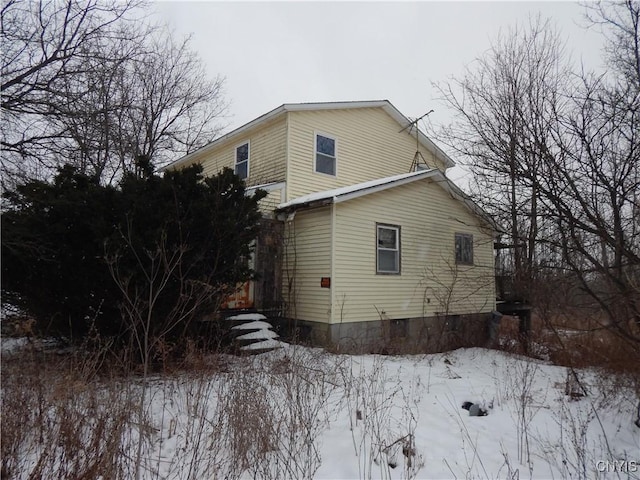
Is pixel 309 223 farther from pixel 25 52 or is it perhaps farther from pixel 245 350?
pixel 25 52

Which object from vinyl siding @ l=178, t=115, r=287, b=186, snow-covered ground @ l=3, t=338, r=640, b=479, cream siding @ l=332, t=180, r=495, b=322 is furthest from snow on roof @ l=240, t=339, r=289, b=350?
vinyl siding @ l=178, t=115, r=287, b=186

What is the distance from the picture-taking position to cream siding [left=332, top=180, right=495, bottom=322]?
1004cm

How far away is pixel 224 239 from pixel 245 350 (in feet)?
8.64

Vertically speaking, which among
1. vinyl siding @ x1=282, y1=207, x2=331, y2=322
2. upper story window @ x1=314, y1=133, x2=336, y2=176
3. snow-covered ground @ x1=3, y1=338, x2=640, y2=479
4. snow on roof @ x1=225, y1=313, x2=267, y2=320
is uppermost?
upper story window @ x1=314, y1=133, x2=336, y2=176

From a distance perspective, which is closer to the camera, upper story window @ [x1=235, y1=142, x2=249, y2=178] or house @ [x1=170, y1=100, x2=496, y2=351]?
house @ [x1=170, y1=100, x2=496, y2=351]

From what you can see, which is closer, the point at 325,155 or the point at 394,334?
the point at 394,334

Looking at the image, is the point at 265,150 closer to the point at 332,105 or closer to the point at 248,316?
the point at 332,105

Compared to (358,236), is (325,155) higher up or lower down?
higher up

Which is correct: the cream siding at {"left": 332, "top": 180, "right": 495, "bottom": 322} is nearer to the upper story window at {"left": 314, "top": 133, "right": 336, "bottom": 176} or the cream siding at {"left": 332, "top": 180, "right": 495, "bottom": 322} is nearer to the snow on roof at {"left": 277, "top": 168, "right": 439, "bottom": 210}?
the snow on roof at {"left": 277, "top": 168, "right": 439, "bottom": 210}

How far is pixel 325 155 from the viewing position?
13.1 metres

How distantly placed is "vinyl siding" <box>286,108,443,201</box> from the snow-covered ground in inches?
287

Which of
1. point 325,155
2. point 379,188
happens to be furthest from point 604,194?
point 325,155

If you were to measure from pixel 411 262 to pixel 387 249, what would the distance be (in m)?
1.00

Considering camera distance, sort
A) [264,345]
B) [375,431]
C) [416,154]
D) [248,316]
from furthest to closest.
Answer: [416,154] → [248,316] → [264,345] → [375,431]
